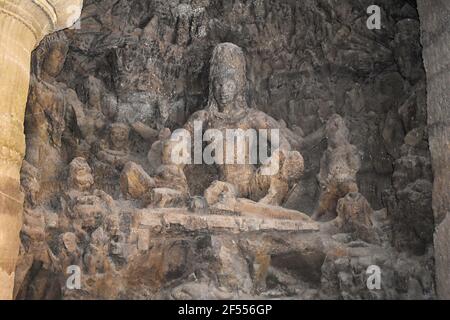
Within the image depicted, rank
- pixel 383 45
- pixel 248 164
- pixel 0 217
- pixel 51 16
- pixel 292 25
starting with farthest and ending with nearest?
1. pixel 292 25
2. pixel 383 45
3. pixel 248 164
4. pixel 51 16
5. pixel 0 217

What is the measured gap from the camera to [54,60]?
655 cm

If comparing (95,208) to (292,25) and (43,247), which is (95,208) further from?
(292,25)

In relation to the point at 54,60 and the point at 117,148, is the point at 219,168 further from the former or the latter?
the point at 54,60

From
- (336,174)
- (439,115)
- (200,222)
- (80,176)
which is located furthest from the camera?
(336,174)

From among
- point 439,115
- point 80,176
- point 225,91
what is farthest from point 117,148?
point 439,115

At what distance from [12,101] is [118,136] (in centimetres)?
194

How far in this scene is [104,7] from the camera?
7.25 m

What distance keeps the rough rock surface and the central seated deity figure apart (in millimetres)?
28

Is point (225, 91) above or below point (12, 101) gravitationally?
above

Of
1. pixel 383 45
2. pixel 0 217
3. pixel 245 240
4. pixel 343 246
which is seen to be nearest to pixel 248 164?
pixel 245 240

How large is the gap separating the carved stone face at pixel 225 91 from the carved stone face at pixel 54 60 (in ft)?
6.55

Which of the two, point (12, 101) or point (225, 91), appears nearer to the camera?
point (12, 101)

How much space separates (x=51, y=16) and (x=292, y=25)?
11.7 feet

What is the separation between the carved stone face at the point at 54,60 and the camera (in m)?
6.50
